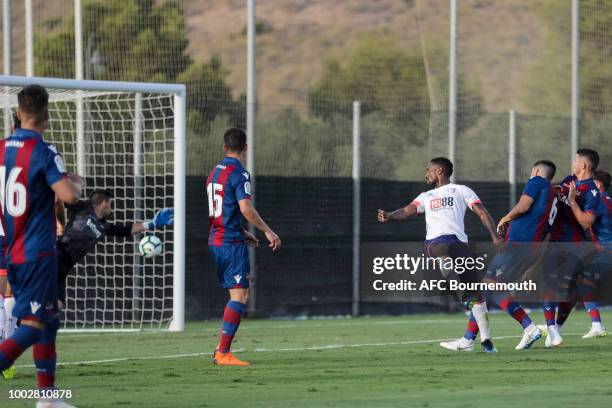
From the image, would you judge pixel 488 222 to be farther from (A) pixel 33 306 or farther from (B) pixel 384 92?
(B) pixel 384 92

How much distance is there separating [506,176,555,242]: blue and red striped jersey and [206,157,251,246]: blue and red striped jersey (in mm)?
3440

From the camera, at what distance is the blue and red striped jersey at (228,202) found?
12.0 metres

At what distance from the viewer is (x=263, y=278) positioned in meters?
20.5

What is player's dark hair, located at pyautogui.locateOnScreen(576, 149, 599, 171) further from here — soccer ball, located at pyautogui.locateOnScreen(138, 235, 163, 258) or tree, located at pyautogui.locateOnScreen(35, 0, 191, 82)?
tree, located at pyautogui.locateOnScreen(35, 0, 191, 82)

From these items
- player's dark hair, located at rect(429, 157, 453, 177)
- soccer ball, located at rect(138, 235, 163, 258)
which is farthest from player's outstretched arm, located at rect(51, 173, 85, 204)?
player's dark hair, located at rect(429, 157, 453, 177)

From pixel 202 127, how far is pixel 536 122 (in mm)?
6740

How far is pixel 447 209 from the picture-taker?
43.7 ft

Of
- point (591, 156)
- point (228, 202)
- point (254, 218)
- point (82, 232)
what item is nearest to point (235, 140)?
point (228, 202)

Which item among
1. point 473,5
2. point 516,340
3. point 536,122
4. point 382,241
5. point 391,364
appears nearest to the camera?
point 391,364

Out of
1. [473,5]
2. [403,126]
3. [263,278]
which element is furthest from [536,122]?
[473,5]

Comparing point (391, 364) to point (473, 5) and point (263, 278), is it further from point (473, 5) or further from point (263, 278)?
point (473, 5)

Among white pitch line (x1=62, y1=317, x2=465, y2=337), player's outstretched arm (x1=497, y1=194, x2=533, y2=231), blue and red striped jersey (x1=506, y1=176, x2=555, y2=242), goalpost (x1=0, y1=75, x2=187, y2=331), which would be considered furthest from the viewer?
goalpost (x1=0, y1=75, x2=187, y2=331)

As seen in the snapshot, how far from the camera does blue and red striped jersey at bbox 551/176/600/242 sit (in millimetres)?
14516

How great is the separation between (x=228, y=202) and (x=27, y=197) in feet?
12.9
